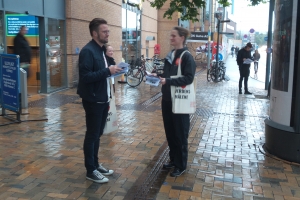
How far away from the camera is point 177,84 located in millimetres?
4434

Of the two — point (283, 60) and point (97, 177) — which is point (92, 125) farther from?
point (283, 60)

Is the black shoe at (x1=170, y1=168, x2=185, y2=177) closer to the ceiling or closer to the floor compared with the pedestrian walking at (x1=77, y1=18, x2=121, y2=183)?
closer to the floor

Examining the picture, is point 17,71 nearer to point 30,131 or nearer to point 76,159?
point 30,131

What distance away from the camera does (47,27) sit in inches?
457

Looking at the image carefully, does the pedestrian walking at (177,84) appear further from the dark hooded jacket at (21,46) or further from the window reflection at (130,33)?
the window reflection at (130,33)

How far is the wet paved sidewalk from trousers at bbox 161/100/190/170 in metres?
0.22

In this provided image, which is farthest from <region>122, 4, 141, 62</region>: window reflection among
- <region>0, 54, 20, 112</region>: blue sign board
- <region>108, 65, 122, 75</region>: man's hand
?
<region>108, 65, 122, 75</region>: man's hand

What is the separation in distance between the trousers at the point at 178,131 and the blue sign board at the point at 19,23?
26.7 feet

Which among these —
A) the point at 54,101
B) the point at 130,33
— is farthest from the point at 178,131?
the point at 130,33

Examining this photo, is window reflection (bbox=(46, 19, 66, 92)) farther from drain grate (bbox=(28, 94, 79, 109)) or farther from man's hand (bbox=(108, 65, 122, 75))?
man's hand (bbox=(108, 65, 122, 75))

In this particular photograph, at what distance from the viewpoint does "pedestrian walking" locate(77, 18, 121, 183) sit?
4039 millimetres

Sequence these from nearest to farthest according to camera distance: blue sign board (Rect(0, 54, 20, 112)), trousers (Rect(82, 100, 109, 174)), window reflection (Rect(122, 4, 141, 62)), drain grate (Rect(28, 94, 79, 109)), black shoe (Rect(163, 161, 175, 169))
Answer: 1. trousers (Rect(82, 100, 109, 174))
2. black shoe (Rect(163, 161, 175, 169))
3. blue sign board (Rect(0, 54, 20, 112))
4. drain grate (Rect(28, 94, 79, 109))
5. window reflection (Rect(122, 4, 141, 62))

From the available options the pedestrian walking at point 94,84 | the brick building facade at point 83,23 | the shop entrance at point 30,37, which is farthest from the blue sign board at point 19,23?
the pedestrian walking at point 94,84

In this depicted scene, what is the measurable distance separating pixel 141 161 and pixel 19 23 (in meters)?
7.91
